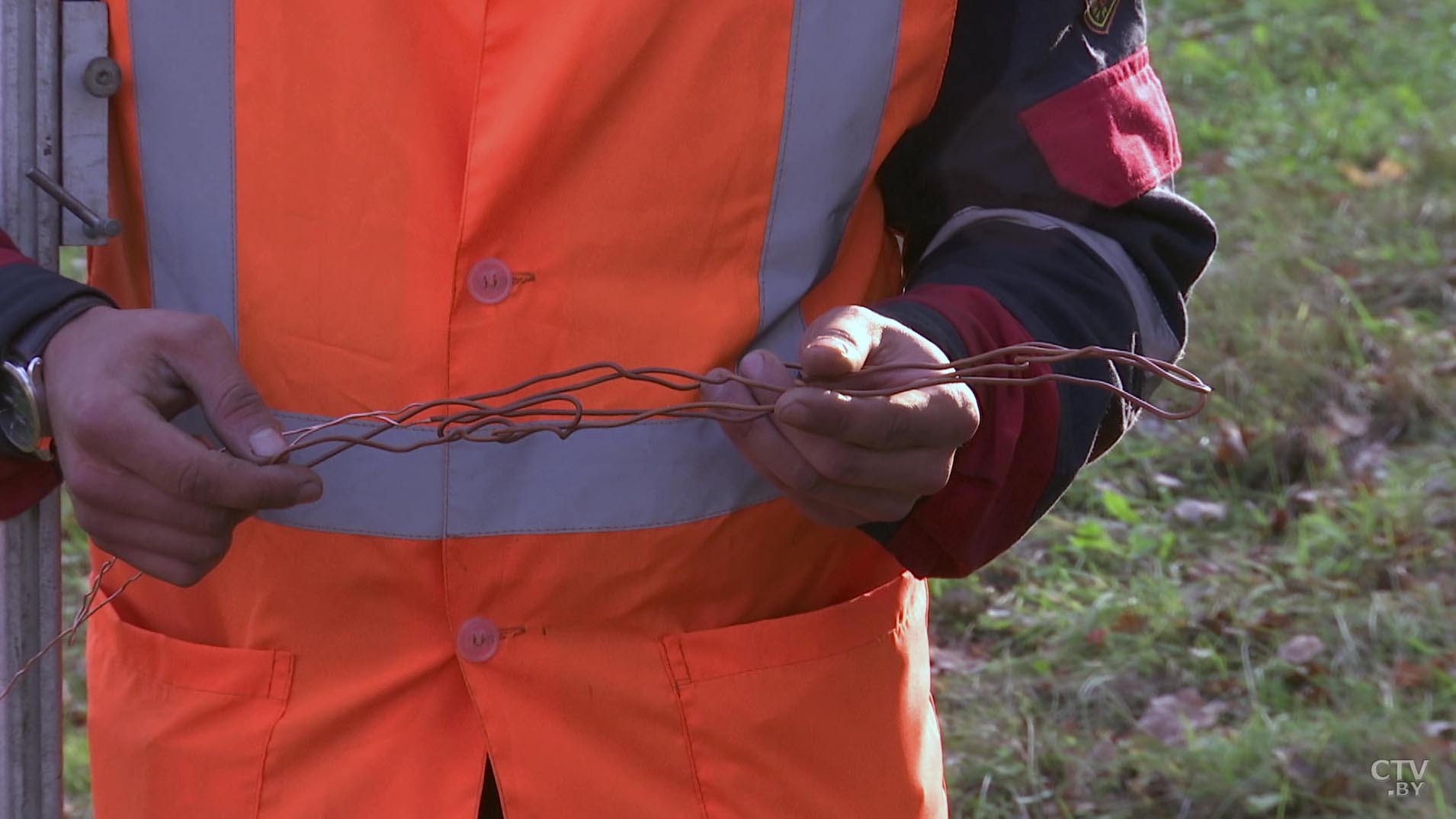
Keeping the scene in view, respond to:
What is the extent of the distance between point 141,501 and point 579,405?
14.3 inches

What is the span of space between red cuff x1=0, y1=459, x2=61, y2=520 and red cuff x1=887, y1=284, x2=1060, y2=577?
0.79m

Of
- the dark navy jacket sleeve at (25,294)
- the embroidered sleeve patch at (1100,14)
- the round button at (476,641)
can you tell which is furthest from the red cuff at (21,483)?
the embroidered sleeve patch at (1100,14)

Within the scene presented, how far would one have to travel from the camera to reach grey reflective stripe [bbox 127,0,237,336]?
4.43 feet

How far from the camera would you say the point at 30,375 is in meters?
1.29

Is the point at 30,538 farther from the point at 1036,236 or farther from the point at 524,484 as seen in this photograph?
the point at 1036,236

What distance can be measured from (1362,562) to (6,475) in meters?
3.36

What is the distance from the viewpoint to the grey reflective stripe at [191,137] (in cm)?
135

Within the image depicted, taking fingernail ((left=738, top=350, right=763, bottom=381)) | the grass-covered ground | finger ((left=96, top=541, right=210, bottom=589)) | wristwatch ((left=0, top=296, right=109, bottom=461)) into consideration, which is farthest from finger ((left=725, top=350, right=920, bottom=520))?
the grass-covered ground

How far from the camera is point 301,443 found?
1303mm

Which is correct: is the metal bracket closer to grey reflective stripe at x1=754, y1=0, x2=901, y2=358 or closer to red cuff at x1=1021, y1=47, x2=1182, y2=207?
grey reflective stripe at x1=754, y1=0, x2=901, y2=358

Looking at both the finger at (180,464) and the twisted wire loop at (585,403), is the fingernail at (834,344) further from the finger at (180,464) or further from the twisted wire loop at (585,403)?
the finger at (180,464)

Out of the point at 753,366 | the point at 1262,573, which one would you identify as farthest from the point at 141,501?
the point at 1262,573

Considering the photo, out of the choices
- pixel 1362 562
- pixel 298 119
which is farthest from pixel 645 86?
pixel 1362 562

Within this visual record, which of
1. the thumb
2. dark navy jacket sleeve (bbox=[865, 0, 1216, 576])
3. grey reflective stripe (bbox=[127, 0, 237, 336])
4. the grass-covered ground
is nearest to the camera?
the thumb
